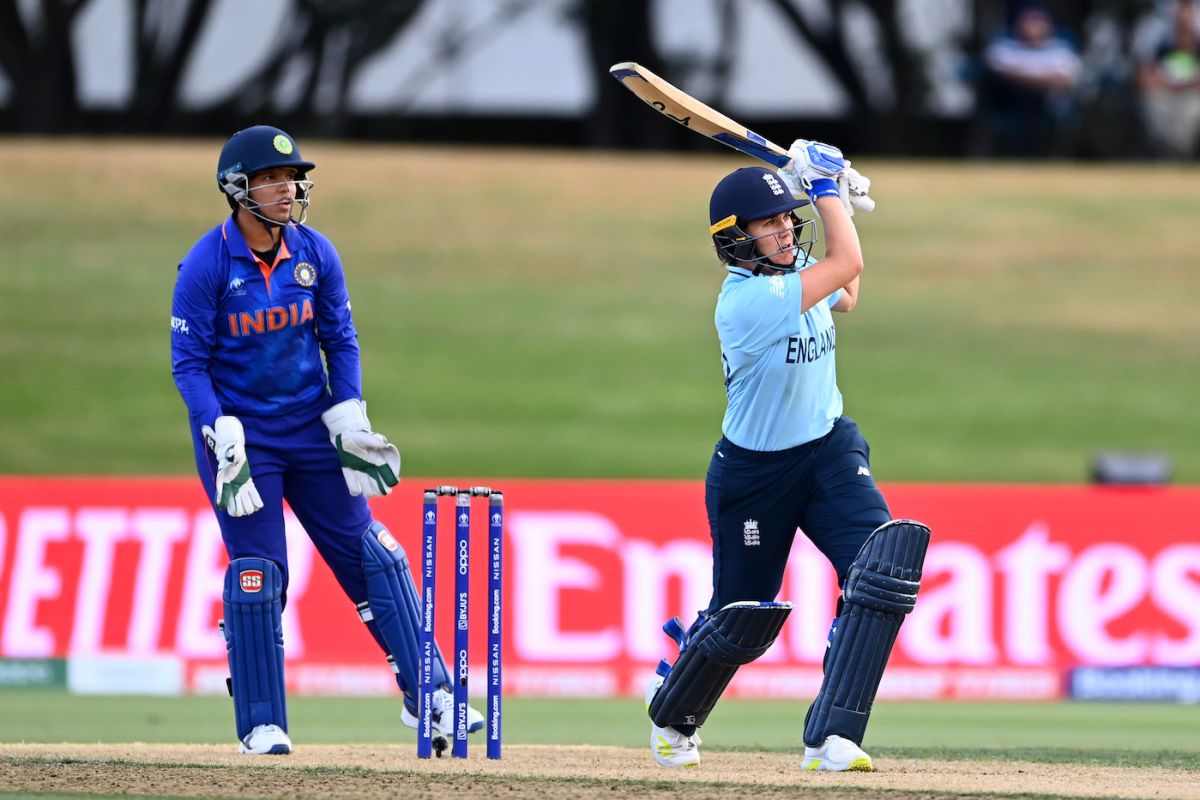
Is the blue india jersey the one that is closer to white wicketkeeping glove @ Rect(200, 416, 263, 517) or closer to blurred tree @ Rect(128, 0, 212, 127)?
white wicketkeeping glove @ Rect(200, 416, 263, 517)

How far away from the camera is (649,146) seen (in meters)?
24.0

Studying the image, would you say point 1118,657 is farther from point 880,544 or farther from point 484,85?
point 484,85

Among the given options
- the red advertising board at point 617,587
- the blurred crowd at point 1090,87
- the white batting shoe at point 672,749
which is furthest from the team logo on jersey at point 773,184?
the blurred crowd at point 1090,87

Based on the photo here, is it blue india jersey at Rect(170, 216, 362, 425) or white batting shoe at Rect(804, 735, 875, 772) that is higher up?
blue india jersey at Rect(170, 216, 362, 425)

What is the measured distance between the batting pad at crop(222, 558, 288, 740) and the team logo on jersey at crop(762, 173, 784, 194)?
2096 mm

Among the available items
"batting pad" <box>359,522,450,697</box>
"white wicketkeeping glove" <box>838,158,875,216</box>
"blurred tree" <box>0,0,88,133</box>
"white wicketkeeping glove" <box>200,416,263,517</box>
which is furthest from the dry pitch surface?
"blurred tree" <box>0,0,88,133</box>

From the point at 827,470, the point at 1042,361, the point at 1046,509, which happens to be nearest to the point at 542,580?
the point at 1046,509

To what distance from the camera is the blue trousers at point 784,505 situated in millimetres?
6129

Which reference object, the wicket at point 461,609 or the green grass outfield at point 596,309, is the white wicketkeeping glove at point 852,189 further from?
the green grass outfield at point 596,309

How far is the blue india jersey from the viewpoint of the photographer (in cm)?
630

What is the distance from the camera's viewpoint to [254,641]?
6.38 meters

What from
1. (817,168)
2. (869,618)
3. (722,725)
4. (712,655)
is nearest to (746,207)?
(817,168)

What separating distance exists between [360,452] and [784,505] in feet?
4.70

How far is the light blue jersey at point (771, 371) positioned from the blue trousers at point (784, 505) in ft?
0.18
